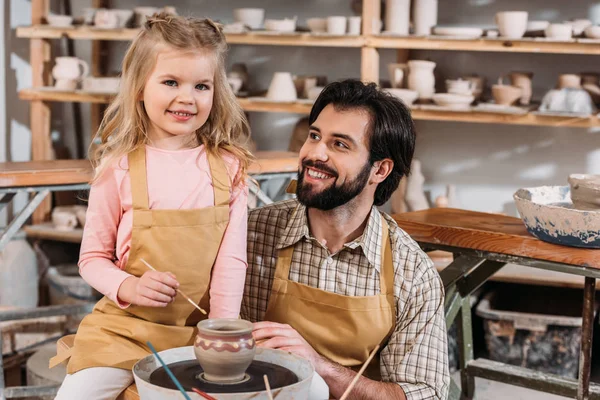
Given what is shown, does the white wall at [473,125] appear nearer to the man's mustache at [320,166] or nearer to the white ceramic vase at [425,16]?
the white ceramic vase at [425,16]

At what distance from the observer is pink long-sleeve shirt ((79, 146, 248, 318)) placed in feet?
7.08

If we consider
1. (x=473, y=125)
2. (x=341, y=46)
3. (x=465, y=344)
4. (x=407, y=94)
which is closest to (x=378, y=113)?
(x=465, y=344)

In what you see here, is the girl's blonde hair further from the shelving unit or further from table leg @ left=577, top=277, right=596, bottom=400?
the shelving unit

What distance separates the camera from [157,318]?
84.9 inches

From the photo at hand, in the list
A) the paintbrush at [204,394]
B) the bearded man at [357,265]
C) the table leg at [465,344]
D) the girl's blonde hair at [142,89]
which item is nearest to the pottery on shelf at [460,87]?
the table leg at [465,344]

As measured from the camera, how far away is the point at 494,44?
4250 millimetres

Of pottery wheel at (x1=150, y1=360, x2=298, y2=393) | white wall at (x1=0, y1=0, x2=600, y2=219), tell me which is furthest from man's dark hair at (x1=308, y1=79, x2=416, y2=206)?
white wall at (x1=0, y1=0, x2=600, y2=219)

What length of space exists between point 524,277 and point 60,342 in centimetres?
265

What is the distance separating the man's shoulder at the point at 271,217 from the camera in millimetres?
2443

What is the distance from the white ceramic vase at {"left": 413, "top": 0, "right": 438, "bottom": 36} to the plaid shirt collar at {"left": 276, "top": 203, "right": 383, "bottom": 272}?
227 cm

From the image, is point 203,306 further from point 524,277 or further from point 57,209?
point 57,209

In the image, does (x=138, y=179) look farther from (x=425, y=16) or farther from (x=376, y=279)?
(x=425, y=16)

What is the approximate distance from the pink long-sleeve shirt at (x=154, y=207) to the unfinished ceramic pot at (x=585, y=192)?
1086mm

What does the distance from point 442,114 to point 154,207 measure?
253cm
